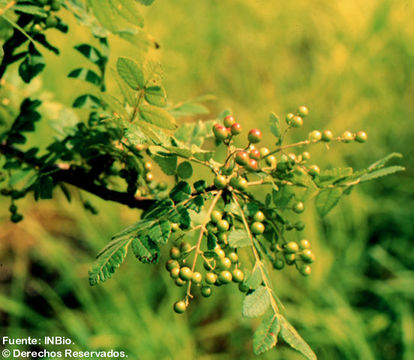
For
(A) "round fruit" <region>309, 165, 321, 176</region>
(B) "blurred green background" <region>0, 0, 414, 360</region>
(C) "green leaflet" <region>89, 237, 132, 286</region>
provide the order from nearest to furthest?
(C) "green leaflet" <region>89, 237, 132, 286</region> → (A) "round fruit" <region>309, 165, 321, 176</region> → (B) "blurred green background" <region>0, 0, 414, 360</region>

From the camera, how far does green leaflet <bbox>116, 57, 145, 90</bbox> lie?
0.59m

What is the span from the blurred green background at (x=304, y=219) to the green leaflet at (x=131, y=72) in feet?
5.16

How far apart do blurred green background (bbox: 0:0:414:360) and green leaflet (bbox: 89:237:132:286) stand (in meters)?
1.58

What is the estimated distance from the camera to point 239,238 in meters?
0.59

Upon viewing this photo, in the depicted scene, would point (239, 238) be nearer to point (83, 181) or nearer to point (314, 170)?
point (314, 170)

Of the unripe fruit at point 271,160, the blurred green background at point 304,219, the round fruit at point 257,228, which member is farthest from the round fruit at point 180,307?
the blurred green background at point 304,219

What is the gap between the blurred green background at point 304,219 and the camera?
6.90 feet

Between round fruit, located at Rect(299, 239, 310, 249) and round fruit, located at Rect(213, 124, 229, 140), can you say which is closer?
round fruit, located at Rect(213, 124, 229, 140)

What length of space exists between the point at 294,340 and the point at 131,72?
44 centimetres

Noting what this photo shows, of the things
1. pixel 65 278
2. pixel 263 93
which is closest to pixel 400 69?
pixel 263 93

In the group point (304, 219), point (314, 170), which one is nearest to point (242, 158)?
point (314, 170)

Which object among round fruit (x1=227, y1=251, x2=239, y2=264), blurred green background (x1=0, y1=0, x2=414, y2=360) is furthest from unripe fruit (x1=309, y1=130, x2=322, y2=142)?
blurred green background (x1=0, y1=0, x2=414, y2=360)

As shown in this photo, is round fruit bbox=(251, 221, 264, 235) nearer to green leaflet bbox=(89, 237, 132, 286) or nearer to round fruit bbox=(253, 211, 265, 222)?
round fruit bbox=(253, 211, 265, 222)

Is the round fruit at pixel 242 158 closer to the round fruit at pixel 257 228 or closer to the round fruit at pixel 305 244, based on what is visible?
the round fruit at pixel 257 228
